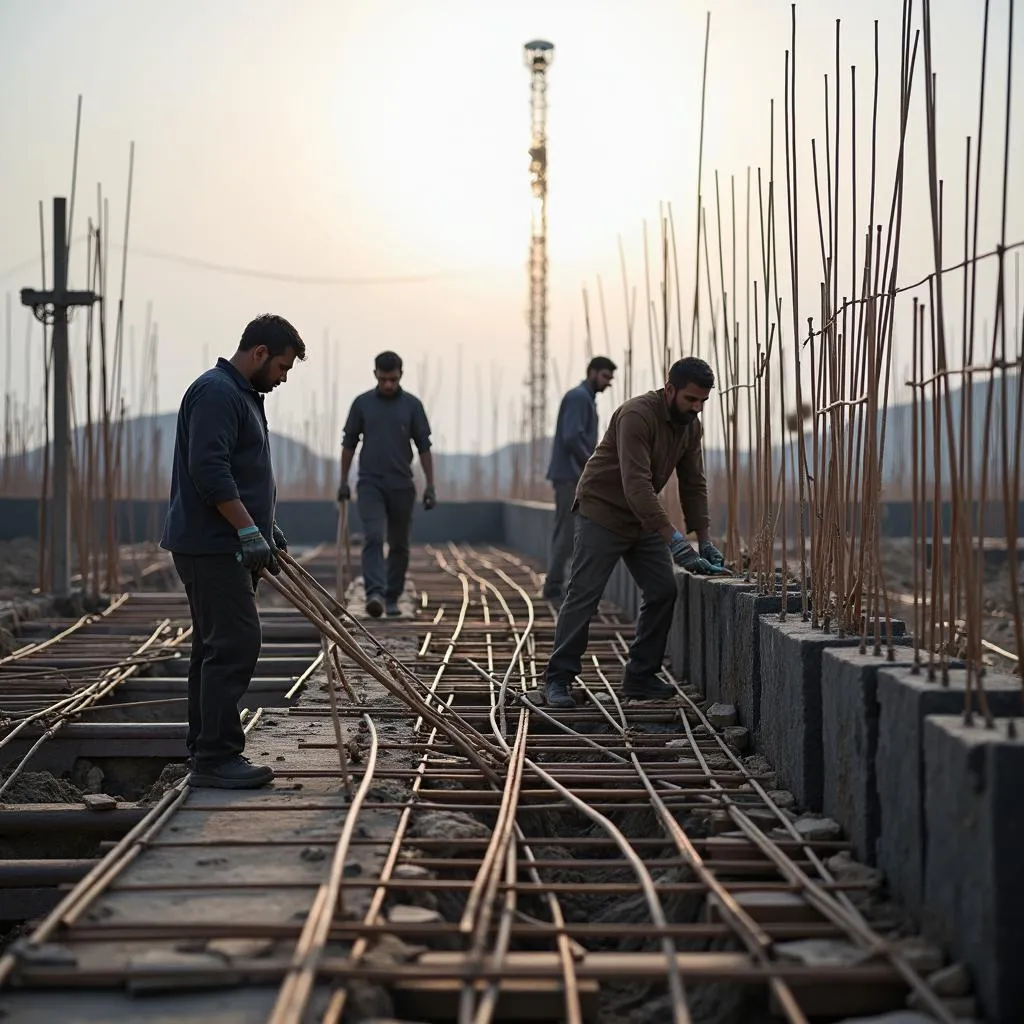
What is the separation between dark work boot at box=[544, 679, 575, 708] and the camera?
6246 millimetres

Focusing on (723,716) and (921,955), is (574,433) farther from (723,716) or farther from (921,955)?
(921,955)

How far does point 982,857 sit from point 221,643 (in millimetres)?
2598

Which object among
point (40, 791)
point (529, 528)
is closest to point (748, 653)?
point (40, 791)

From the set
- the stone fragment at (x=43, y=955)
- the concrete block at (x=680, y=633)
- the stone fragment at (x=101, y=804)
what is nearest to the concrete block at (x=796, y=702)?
the concrete block at (x=680, y=633)

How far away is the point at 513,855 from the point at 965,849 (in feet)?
4.05

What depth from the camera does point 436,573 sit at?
1434 cm

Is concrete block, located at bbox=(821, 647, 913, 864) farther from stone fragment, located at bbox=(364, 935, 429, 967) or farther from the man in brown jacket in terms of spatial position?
the man in brown jacket

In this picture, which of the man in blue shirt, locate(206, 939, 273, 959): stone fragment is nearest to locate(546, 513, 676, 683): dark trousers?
the man in blue shirt

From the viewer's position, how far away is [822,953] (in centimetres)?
306

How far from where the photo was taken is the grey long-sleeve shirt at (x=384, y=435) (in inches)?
377

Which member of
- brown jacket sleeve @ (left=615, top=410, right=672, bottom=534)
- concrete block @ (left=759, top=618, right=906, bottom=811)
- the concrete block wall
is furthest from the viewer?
brown jacket sleeve @ (left=615, top=410, right=672, bottom=534)

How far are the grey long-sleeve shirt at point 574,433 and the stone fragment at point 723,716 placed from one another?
3810 millimetres

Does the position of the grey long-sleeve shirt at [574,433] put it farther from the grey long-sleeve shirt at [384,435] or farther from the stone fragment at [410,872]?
the stone fragment at [410,872]

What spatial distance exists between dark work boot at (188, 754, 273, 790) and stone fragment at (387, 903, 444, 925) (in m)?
1.37
